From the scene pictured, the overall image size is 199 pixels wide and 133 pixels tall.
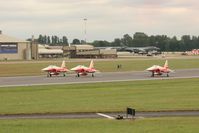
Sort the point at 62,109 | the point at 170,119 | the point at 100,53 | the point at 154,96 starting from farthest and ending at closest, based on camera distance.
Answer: the point at 100,53 → the point at 154,96 → the point at 62,109 → the point at 170,119

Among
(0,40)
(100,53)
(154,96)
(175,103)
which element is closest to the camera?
(175,103)

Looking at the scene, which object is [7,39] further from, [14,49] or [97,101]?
[97,101]

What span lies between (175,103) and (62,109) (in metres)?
8.56

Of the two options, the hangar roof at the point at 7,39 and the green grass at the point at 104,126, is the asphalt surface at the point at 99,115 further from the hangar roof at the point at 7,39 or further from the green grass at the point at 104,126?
the hangar roof at the point at 7,39

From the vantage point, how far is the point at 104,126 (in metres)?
24.4

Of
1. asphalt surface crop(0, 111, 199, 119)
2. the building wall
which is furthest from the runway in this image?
the building wall

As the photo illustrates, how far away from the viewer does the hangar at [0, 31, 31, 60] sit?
178m

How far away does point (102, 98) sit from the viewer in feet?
138

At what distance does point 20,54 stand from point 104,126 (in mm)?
159734

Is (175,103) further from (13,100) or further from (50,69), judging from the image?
(50,69)

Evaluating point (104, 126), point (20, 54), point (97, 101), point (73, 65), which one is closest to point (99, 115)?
point (104, 126)

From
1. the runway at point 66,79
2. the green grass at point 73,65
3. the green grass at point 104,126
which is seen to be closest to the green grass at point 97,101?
the green grass at point 104,126

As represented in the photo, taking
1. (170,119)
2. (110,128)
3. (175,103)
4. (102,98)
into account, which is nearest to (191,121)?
(170,119)

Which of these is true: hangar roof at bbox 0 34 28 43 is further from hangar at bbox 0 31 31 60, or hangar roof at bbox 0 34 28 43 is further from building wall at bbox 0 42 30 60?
building wall at bbox 0 42 30 60
